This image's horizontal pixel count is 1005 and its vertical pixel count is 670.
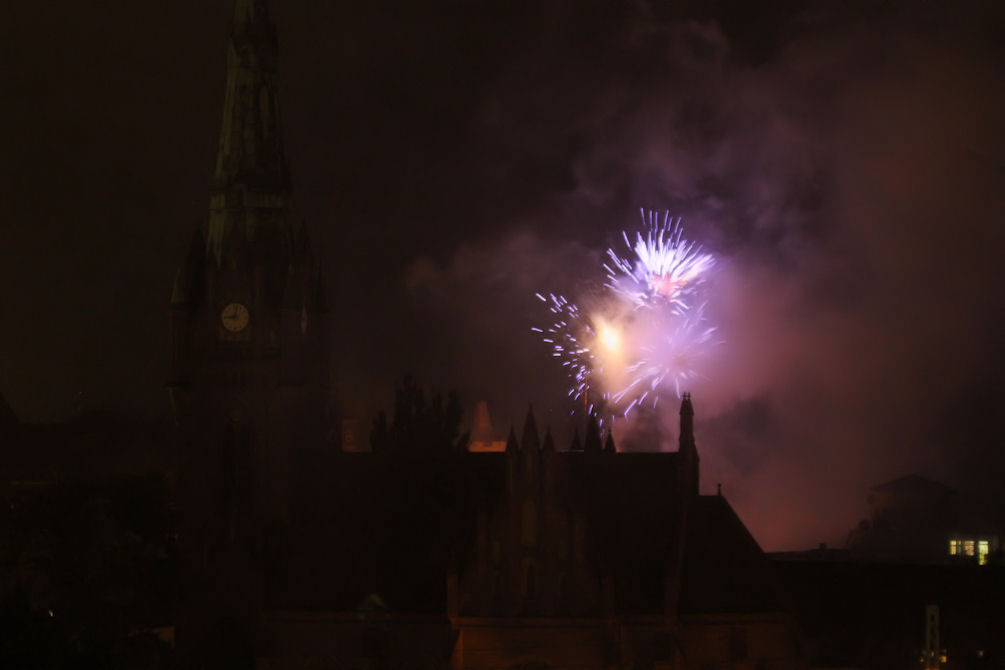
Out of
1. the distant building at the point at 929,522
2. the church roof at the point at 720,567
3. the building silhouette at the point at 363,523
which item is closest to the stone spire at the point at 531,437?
the building silhouette at the point at 363,523

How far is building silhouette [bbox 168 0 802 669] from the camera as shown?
69250 millimetres

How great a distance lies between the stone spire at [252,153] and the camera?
2904 inches

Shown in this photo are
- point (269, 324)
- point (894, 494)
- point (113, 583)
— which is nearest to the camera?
point (113, 583)

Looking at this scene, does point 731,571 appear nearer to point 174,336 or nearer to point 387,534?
point 387,534

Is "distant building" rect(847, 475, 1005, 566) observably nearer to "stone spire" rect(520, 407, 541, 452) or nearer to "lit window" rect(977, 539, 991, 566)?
"lit window" rect(977, 539, 991, 566)

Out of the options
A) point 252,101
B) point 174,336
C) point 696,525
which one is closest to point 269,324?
point 174,336

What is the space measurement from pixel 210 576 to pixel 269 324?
11.0 m

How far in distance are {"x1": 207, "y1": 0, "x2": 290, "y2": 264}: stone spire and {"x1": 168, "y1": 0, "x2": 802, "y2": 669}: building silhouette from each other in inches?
3.4

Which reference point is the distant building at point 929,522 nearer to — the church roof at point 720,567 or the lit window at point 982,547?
the lit window at point 982,547

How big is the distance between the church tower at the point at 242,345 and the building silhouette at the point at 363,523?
0.09 meters

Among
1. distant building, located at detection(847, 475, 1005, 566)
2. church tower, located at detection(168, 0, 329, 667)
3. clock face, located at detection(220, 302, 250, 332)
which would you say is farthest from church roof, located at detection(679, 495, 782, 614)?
distant building, located at detection(847, 475, 1005, 566)

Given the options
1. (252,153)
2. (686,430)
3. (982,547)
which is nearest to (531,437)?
(686,430)

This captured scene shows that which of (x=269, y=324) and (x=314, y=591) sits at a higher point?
(x=269, y=324)

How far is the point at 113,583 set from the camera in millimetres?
64812
